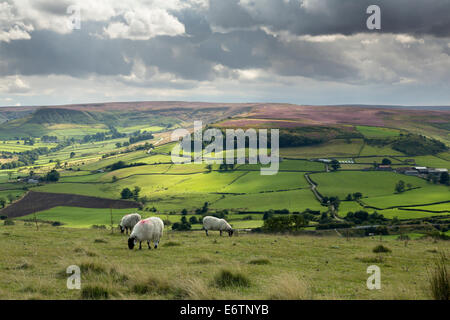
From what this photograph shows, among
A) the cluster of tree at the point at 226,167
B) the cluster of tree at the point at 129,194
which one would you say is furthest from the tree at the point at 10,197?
the cluster of tree at the point at 226,167

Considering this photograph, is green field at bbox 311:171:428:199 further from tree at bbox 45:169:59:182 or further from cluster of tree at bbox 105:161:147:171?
tree at bbox 45:169:59:182

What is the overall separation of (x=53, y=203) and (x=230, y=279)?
320 ft

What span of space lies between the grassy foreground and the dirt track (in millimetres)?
72749

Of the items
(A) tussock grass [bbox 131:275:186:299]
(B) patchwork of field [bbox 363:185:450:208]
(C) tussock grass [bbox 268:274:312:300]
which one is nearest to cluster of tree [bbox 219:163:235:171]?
(B) patchwork of field [bbox 363:185:450:208]

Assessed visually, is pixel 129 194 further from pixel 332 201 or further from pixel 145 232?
pixel 145 232

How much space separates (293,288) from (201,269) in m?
5.69

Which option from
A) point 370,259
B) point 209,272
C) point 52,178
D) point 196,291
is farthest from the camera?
point 52,178

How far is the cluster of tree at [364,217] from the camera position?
219 feet

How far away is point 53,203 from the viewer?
95.2 meters

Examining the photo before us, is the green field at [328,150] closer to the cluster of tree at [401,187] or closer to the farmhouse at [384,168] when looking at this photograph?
the farmhouse at [384,168]

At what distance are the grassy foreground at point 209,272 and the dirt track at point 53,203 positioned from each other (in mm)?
72749

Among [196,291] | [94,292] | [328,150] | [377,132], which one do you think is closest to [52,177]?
[328,150]

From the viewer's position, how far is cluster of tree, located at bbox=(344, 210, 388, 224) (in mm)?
66688
